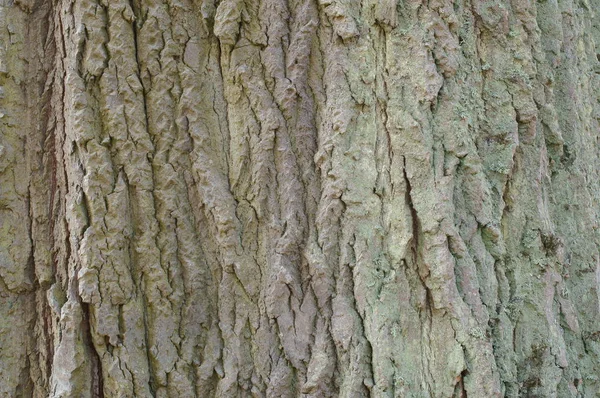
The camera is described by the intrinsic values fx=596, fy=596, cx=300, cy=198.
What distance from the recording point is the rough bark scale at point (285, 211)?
1.97 m

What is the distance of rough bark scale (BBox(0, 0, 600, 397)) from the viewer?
1974 mm

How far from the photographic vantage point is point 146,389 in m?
1.99

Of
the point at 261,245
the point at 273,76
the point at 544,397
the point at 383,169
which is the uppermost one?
the point at 273,76

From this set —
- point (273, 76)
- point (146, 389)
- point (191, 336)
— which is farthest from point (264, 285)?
point (273, 76)

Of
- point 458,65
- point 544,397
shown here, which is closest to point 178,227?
point 458,65

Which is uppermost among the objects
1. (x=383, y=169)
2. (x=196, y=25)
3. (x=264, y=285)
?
(x=196, y=25)

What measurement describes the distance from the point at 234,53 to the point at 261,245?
696 mm

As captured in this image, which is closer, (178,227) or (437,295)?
(437,295)

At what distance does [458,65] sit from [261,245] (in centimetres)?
95

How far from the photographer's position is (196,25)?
7.13ft

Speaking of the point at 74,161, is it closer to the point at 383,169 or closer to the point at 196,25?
the point at 196,25

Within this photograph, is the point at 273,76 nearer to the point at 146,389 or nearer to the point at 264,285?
the point at 264,285

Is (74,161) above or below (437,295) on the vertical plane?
above

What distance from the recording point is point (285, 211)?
2066 millimetres
